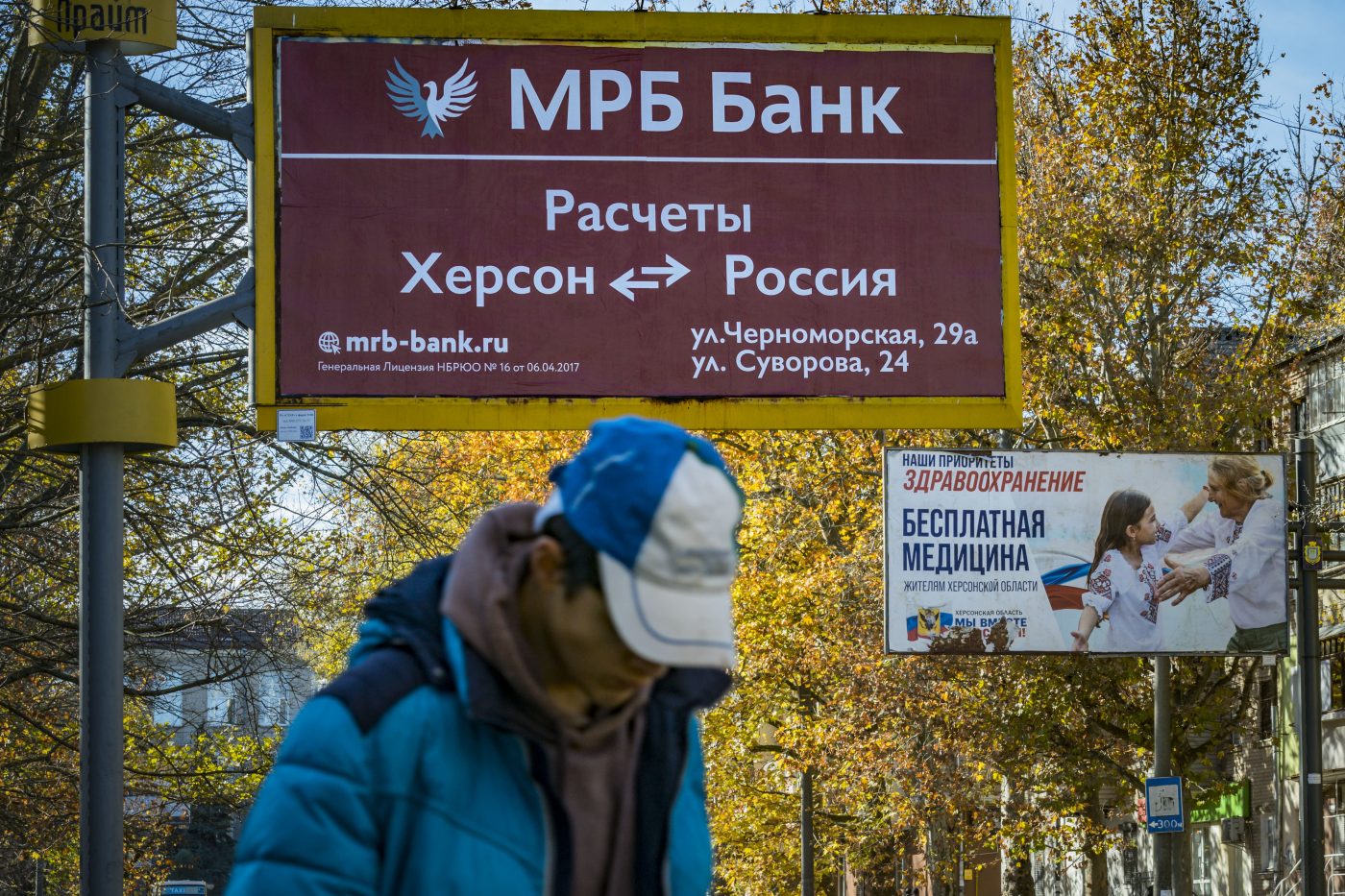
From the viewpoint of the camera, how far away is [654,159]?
10555 millimetres

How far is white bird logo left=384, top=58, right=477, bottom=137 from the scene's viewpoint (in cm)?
1052

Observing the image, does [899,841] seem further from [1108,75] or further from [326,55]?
[326,55]

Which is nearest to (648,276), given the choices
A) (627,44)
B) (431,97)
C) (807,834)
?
(627,44)

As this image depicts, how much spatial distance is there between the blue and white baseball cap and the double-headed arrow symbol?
26.1 feet

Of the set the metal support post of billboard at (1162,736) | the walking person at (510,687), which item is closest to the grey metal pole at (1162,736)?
the metal support post of billboard at (1162,736)

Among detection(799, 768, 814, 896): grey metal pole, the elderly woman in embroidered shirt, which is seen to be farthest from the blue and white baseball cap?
detection(799, 768, 814, 896): grey metal pole

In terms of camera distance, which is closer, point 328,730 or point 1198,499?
point 328,730

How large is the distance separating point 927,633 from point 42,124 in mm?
14374

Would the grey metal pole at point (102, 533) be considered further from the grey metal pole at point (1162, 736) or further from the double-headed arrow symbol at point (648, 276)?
the grey metal pole at point (1162, 736)

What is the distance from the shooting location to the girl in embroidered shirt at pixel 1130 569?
25.7 m

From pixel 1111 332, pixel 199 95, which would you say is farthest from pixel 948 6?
pixel 199 95

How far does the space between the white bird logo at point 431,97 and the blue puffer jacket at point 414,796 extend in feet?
26.6

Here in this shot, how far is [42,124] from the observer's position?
1353 cm

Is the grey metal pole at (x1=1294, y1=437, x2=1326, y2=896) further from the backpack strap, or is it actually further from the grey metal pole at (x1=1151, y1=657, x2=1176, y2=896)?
the backpack strap
